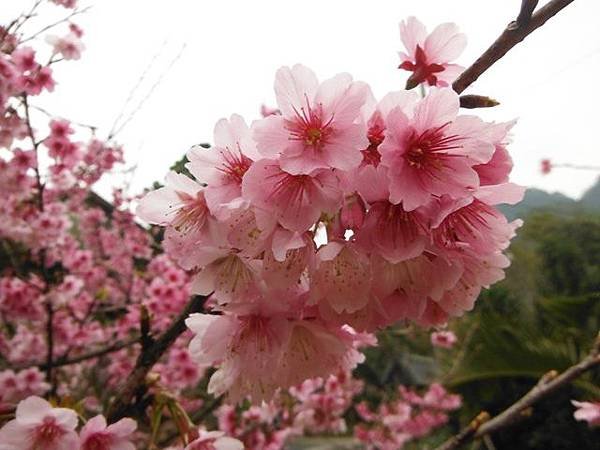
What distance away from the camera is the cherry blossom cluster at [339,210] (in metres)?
0.67

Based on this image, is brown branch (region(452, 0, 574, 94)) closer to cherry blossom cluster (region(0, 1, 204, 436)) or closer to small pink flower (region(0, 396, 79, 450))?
small pink flower (region(0, 396, 79, 450))

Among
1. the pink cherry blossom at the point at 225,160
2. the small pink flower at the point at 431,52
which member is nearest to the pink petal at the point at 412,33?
the small pink flower at the point at 431,52

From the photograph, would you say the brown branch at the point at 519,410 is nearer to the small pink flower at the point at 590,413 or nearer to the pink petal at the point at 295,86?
the small pink flower at the point at 590,413

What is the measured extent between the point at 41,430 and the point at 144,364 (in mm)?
208

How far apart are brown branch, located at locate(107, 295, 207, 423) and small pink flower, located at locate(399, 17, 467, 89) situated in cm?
57

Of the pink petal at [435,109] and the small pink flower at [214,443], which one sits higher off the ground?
the pink petal at [435,109]

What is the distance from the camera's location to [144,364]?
1021mm

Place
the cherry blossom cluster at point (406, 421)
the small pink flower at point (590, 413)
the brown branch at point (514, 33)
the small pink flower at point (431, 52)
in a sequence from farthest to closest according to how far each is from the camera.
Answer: the cherry blossom cluster at point (406, 421) → the small pink flower at point (590, 413) → the small pink flower at point (431, 52) → the brown branch at point (514, 33)

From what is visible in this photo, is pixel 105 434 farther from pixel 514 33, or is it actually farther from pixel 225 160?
pixel 514 33

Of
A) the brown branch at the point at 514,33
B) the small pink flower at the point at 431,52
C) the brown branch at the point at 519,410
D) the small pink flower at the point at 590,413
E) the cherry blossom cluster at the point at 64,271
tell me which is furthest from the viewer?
the cherry blossom cluster at the point at 64,271

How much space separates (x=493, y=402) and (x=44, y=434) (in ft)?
20.0

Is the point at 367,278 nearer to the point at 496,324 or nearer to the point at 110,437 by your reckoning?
the point at 110,437

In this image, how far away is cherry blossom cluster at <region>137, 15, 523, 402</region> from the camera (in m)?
0.67

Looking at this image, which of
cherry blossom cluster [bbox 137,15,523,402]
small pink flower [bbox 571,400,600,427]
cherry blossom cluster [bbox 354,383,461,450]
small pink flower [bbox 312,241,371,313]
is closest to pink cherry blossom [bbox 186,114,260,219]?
cherry blossom cluster [bbox 137,15,523,402]
